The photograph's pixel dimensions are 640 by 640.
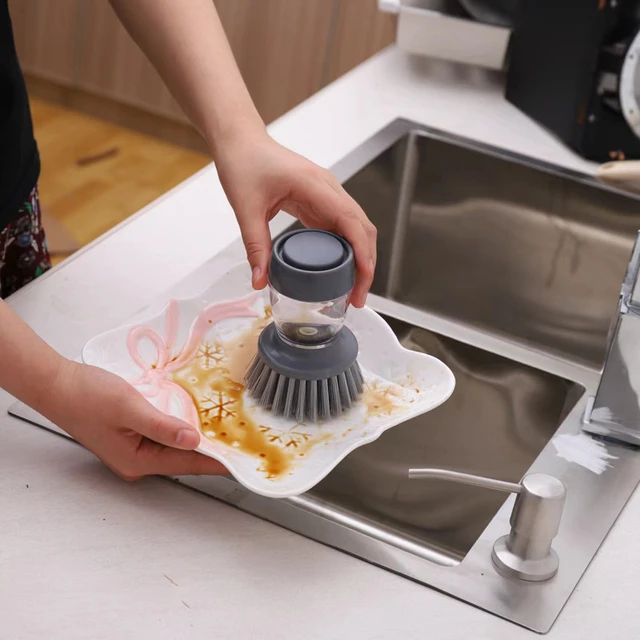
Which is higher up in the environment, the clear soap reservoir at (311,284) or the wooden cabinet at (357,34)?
the clear soap reservoir at (311,284)

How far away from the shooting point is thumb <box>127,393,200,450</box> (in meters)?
0.65

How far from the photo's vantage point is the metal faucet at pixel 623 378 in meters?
0.74

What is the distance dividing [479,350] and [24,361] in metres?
0.51

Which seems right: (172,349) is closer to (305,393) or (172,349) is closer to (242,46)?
(305,393)

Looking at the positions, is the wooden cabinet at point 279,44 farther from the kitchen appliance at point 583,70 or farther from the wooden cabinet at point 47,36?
the kitchen appliance at point 583,70

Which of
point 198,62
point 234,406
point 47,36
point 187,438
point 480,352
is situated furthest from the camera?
point 47,36

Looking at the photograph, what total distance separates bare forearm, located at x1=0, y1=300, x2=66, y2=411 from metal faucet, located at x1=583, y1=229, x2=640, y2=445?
434mm

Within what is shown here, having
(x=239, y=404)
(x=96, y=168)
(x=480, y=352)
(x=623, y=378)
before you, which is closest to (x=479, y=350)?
(x=480, y=352)

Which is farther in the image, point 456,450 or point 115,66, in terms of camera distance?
point 115,66

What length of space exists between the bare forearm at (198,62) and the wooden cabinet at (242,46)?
149cm

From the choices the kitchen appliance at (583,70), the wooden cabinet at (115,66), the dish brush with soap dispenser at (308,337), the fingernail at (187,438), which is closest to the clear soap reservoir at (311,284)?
the dish brush with soap dispenser at (308,337)

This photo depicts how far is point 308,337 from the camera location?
731mm

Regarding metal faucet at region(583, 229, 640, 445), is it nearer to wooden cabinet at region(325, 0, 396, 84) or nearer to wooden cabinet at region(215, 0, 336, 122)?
wooden cabinet at region(325, 0, 396, 84)

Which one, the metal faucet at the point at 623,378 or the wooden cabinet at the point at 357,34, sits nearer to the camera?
the metal faucet at the point at 623,378
